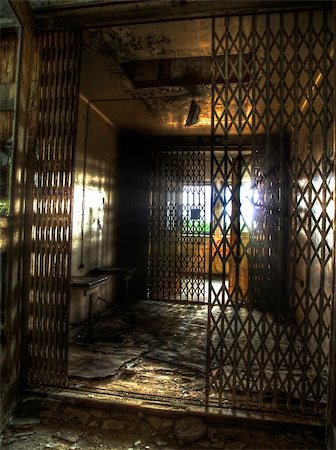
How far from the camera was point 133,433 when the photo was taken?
2.45m

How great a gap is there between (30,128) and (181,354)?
3018mm

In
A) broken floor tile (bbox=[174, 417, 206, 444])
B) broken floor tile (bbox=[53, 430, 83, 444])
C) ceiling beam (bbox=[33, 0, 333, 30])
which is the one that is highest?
ceiling beam (bbox=[33, 0, 333, 30])

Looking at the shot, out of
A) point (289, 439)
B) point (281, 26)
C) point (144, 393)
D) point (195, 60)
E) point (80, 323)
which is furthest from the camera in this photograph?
point (80, 323)

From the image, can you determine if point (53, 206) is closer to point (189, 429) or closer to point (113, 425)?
point (113, 425)

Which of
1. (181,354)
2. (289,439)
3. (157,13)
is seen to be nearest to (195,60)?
(157,13)

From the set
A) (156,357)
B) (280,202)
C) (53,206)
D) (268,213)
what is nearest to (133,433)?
(156,357)

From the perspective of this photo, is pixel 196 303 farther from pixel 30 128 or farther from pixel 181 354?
pixel 30 128

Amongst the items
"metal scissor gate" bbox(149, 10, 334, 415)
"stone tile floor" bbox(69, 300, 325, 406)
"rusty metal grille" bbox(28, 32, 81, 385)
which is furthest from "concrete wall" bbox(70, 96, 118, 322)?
"rusty metal grille" bbox(28, 32, 81, 385)

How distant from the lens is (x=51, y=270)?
9.51ft

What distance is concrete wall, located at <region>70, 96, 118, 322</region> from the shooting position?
4.96 m

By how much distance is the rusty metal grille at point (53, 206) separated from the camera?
2.89m

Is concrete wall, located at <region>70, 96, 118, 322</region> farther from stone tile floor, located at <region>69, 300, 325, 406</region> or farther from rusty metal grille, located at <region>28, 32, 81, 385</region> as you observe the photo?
rusty metal grille, located at <region>28, 32, 81, 385</region>

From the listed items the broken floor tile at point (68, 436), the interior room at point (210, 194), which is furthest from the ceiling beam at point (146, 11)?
the broken floor tile at point (68, 436)

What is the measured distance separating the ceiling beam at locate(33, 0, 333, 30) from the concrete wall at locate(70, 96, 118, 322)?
7.17ft
